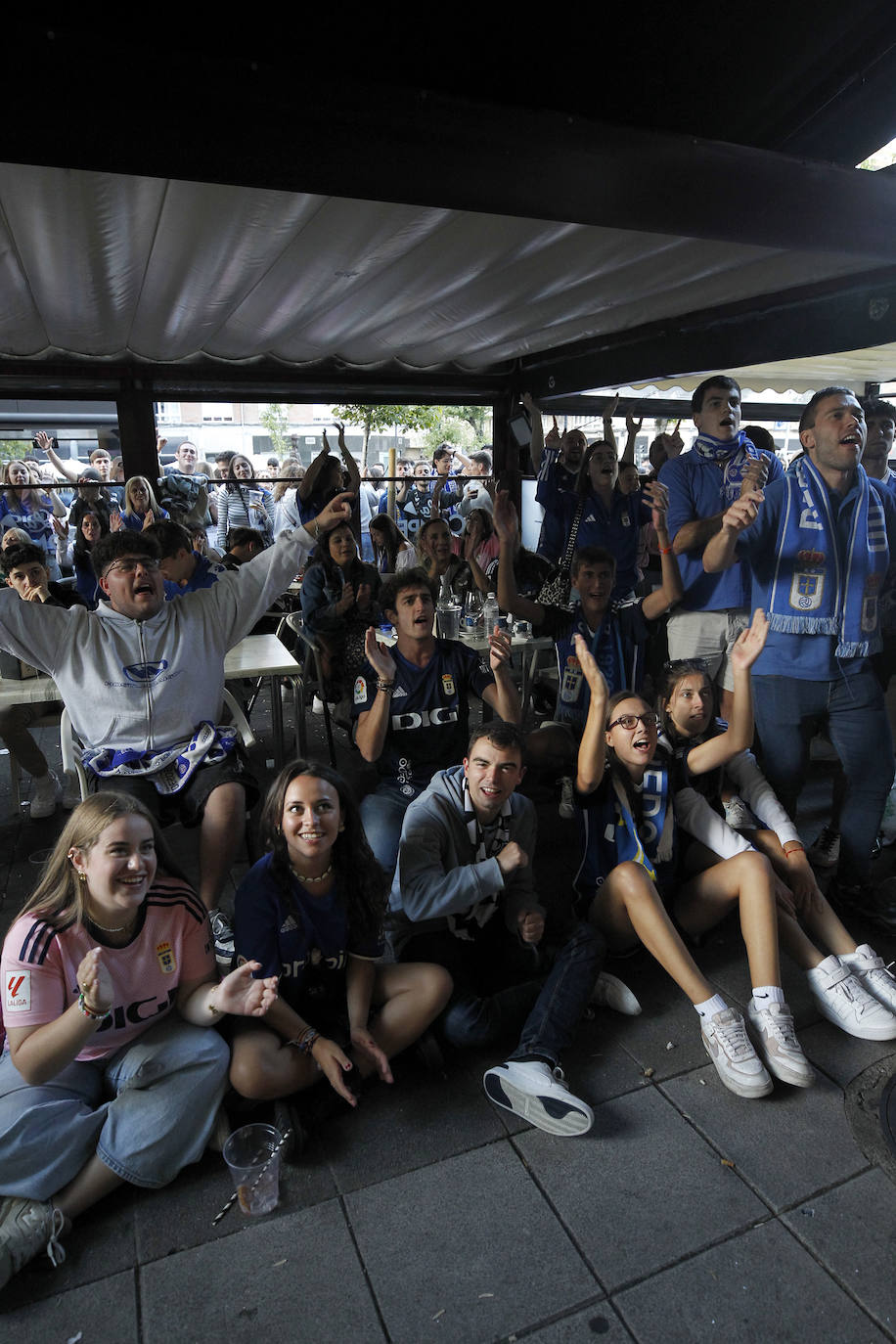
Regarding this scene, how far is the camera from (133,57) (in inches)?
62.7

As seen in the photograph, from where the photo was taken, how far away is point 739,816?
9.17 feet

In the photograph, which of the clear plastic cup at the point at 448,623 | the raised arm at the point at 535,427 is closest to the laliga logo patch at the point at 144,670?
the clear plastic cup at the point at 448,623

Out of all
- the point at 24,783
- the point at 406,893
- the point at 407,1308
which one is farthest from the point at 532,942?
the point at 24,783

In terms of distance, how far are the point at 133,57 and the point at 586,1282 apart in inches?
102

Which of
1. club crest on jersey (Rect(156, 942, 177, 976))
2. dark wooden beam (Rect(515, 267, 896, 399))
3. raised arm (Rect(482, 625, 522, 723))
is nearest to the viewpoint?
club crest on jersey (Rect(156, 942, 177, 976))

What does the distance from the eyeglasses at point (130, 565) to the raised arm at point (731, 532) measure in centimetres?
200

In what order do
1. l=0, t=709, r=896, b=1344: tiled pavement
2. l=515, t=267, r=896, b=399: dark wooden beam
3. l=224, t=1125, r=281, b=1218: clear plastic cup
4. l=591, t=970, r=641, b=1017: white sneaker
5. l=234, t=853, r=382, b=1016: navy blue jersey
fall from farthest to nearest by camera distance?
l=515, t=267, r=896, b=399: dark wooden beam
l=591, t=970, r=641, b=1017: white sneaker
l=234, t=853, r=382, b=1016: navy blue jersey
l=224, t=1125, r=281, b=1218: clear plastic cup
l=0, t=709, r=896, b=1344: tiled pavement

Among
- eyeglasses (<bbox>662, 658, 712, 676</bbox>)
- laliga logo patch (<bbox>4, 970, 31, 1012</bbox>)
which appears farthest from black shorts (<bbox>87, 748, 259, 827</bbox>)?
eyeglasses (<bbox>662, 658, 712, 676</bbox>)

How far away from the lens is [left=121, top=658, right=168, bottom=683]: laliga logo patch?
2762mm

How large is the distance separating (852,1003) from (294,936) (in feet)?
5.24

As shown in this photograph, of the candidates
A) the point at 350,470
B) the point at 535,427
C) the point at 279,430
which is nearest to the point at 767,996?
the point at 350,470

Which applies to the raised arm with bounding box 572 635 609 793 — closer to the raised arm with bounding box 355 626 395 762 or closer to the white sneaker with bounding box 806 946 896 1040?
the raised arm with bounding box 355 626 395 762

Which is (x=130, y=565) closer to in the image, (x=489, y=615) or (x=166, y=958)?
(x=166, y=958)

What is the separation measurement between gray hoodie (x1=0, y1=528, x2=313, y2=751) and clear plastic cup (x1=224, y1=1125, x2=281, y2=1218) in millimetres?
1344
